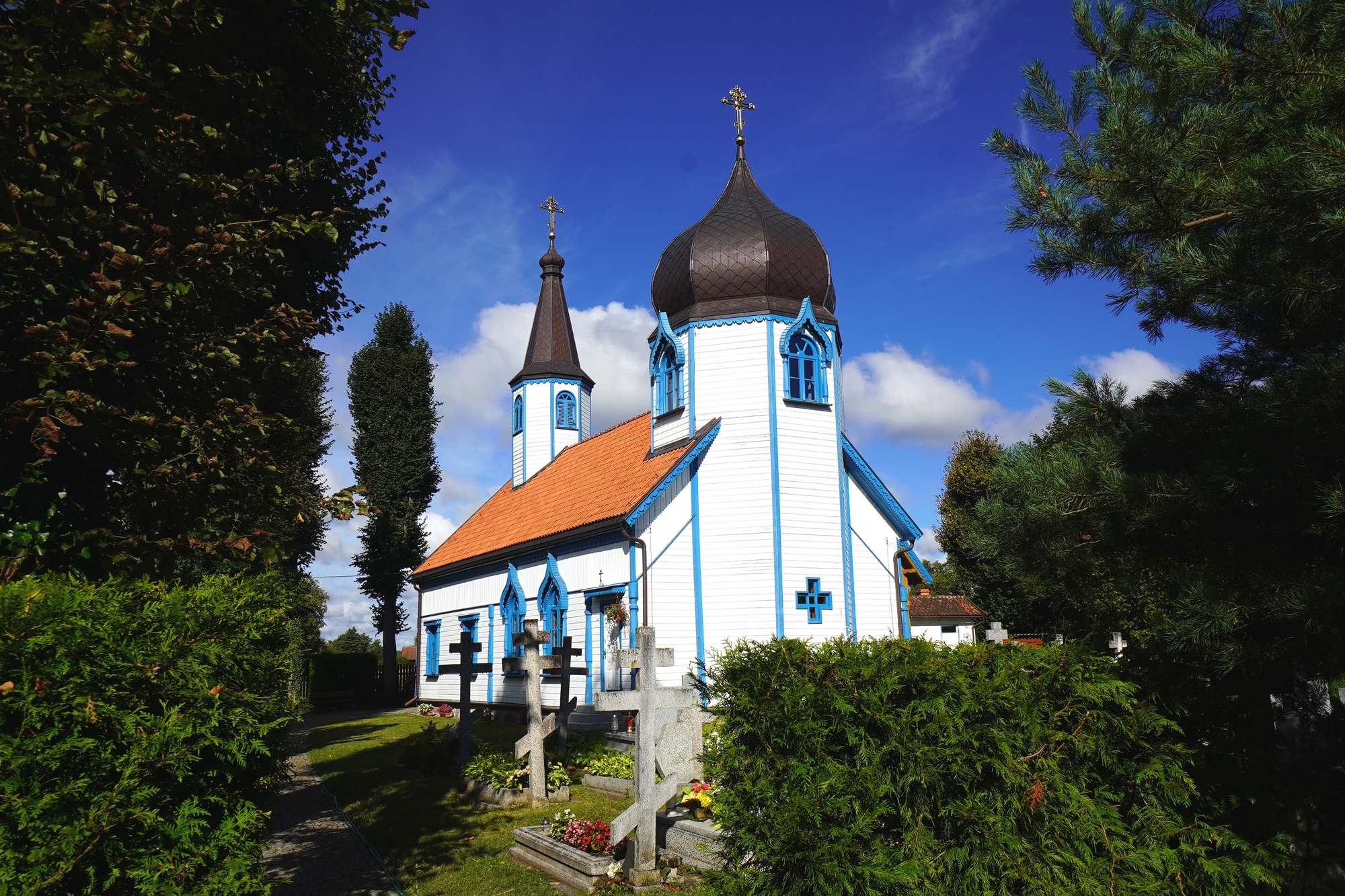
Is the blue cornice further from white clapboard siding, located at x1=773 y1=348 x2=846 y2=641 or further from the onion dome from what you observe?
the onion dome

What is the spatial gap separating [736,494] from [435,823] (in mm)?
8428

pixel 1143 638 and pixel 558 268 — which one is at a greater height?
pixel 558 268

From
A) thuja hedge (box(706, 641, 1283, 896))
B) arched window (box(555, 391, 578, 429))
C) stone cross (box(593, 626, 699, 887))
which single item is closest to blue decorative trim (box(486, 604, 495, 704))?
arched window (box(555, 391, 578, 429))

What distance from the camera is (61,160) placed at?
16.6 feet

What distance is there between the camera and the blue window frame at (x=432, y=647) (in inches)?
1072

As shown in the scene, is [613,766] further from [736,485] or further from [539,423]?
[539,423]

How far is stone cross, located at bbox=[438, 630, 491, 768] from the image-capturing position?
482 inches

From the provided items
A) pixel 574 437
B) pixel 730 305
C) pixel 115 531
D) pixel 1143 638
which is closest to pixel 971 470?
pixel 574 437

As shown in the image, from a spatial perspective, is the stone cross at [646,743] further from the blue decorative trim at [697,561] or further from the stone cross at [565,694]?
the blue decorative trim at [697,561]

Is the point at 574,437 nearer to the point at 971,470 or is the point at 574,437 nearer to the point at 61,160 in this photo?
the point at 971,470

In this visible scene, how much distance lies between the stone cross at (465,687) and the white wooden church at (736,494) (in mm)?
3252

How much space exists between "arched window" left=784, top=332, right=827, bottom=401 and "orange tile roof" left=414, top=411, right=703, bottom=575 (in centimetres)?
219

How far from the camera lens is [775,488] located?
633 inches

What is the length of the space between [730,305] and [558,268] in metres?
15.0
